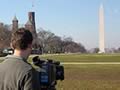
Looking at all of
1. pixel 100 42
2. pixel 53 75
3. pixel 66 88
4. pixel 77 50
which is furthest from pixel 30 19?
pixel 53 75

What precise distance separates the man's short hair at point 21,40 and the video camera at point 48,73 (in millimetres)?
488

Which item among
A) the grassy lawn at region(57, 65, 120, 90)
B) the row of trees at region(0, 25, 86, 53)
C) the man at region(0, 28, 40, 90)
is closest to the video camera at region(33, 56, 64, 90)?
the man at region(0, 28, 40, 90)

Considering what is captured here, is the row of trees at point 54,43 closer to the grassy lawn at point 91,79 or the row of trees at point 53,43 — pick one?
the row of trees at point 53,43

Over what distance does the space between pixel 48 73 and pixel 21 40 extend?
0.64 meters

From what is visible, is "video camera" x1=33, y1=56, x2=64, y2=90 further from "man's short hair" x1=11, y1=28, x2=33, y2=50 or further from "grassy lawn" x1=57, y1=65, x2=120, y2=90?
"grassy lawn" x1=57, y1=65, x2=120, y2=90

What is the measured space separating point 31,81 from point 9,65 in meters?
0.29

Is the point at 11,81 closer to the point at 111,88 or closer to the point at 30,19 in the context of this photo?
the point at 111,88

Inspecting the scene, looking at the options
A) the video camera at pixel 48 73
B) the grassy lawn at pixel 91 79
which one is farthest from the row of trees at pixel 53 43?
the video camera at pixel 48 73

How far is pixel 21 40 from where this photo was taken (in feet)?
12.4

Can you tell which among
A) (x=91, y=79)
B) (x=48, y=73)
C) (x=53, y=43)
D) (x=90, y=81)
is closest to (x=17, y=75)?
(x=48, y=73)

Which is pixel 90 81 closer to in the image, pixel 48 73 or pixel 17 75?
pixel 48 73

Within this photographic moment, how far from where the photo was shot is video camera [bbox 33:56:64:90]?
4191mm

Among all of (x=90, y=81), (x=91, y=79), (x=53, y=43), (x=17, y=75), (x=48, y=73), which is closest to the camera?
(x=17, y=75)

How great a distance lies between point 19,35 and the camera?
3.80 meters
